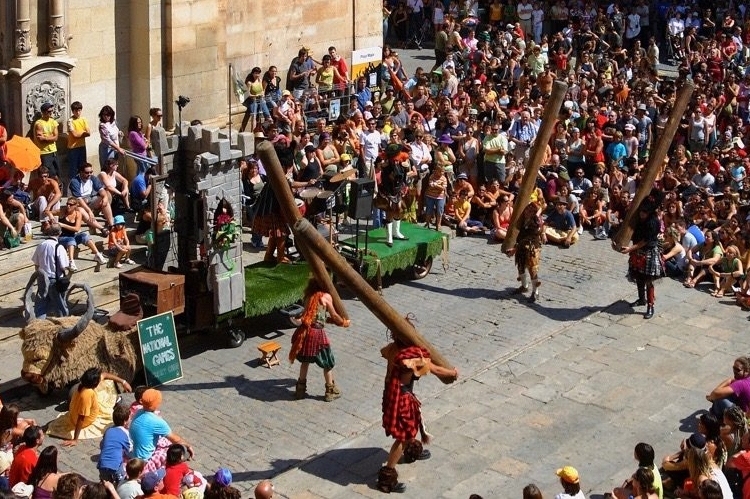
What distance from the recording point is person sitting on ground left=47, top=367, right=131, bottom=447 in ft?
51.9

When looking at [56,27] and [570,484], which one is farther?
[56,27]

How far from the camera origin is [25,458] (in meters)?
13.8

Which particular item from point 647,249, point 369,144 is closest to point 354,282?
point 647,249

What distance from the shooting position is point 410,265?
69.1 ft

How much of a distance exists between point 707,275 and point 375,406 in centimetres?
675

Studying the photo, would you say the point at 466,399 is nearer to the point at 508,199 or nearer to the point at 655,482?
the point at 655,482

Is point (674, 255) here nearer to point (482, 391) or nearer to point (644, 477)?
point (482, 391)

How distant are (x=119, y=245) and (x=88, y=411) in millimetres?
4754

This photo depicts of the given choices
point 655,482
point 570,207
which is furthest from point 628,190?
point 655,482

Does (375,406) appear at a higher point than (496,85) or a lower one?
lower

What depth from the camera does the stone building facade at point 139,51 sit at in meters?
21.6

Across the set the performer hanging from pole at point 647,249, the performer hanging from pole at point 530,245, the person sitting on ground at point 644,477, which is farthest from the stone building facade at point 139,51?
the person sitting on ground at point 644,477

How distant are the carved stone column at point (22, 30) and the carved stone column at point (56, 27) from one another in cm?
39

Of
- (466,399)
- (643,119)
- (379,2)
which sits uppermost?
(379,2)
